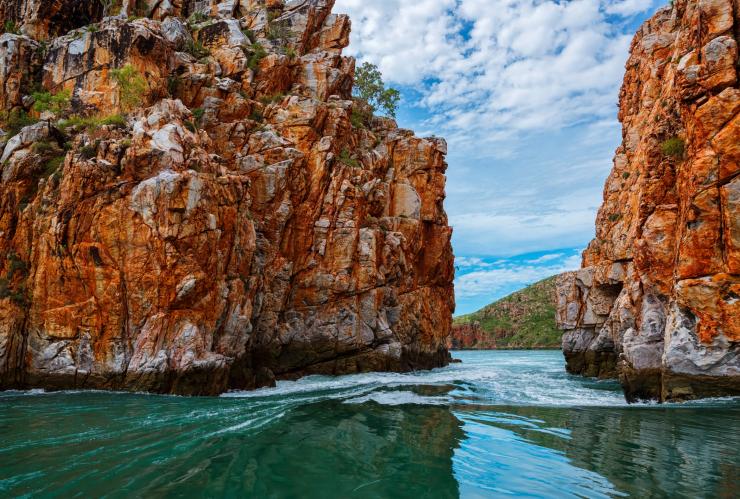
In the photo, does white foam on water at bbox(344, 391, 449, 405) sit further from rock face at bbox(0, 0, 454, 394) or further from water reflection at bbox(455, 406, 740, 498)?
rock face at bbox(0, 0, 454, 394)

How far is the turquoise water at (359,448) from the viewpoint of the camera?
8281mm

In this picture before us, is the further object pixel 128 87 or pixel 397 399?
pixel 128 87

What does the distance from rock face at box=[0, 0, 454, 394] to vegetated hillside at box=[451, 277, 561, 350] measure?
88.0 meters

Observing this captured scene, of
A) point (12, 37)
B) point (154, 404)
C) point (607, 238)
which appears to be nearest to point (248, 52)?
point (12, 37)

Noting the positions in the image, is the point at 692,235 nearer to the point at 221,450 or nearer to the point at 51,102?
the point at 221,450

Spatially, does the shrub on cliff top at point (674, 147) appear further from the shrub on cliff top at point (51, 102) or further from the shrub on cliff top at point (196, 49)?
the shrub on cliff top at point (51, 102)

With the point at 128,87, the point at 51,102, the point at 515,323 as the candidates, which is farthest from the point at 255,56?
the point at 515,323

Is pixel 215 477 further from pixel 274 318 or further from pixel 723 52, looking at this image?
pixel 723 52

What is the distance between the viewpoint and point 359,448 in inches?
439

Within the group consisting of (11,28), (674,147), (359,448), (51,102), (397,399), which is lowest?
(397,399)

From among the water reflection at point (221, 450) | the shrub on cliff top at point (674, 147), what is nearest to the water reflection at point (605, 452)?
the water reflection at point (221, 450)

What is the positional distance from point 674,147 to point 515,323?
124472 mm

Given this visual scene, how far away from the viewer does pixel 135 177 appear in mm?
22469

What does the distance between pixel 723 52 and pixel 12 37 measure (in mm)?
43699
